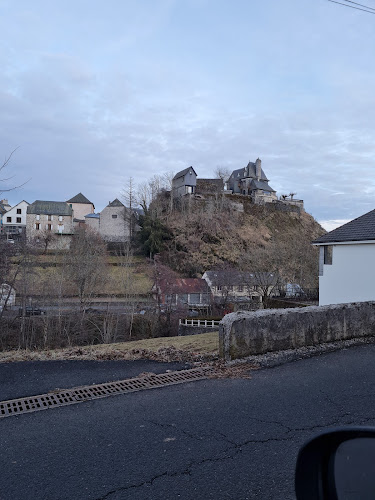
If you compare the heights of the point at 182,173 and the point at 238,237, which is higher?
the point at 182,173

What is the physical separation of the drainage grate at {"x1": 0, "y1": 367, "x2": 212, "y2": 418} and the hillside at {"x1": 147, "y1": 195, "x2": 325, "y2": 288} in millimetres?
35879

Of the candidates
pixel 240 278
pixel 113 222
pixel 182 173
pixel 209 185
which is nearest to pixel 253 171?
pixel 209 185

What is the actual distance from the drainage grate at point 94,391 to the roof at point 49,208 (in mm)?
69179

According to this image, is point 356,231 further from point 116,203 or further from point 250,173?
point 250,173

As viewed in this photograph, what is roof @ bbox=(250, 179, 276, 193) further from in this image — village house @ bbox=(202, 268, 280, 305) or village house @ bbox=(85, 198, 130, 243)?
village house @ bbox=(202, 268, 280, 305)

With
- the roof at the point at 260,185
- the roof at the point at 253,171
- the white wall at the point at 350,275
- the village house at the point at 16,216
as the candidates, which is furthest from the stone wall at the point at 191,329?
the roof at the point at 253,171

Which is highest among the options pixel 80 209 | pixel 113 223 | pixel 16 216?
pixel 80 209

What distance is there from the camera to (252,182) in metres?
83.7

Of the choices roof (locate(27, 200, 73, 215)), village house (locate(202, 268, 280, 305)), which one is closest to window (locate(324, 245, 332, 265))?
village house (locate(202, 268, 280, 305))

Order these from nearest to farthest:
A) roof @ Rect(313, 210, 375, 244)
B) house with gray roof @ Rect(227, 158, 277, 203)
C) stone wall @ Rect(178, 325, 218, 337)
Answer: roof @ Rect(313, 210, 375, 244) → stone wall @ Rect(178, 325, 218, 337) → house with gray roof @ Rect(227, 158, 277, 203)

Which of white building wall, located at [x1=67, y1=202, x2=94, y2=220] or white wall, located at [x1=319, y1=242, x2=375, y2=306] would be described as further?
white building wall, located at [x1=67, y1=202, x2=94, y2=220]

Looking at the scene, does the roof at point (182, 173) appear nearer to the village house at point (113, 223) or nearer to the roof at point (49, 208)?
the village house at point (113, 223)

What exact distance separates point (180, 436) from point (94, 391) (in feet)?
6.21

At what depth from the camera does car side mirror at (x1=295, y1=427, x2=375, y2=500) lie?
51.8 inches
